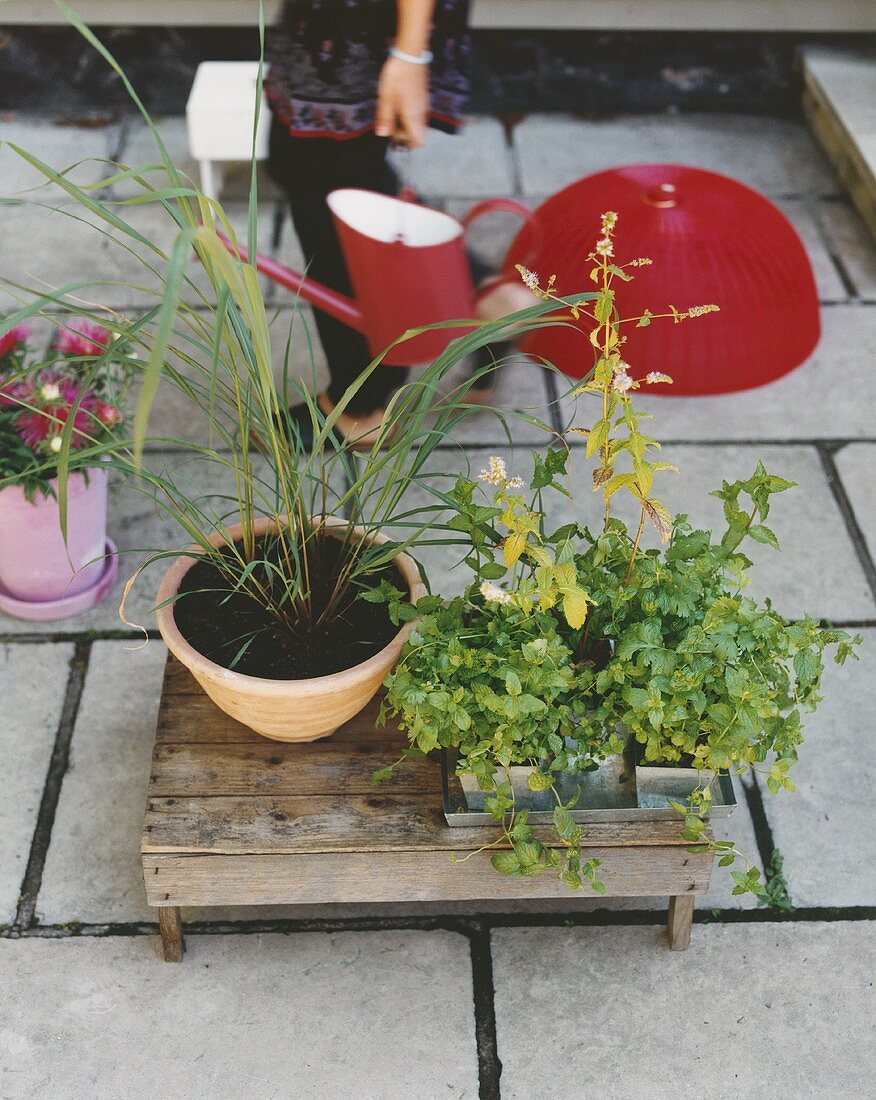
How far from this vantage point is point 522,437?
2586 mm

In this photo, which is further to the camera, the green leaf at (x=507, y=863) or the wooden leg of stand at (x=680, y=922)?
the wooden leg of stand at (x=680, y=922)

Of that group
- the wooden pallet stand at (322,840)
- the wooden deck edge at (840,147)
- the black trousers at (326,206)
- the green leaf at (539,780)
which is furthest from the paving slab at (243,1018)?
the wooden deck edge at (840,147)

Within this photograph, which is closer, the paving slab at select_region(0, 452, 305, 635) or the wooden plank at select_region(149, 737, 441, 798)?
the wooden plank at select_region(149, 737, 441, 798)

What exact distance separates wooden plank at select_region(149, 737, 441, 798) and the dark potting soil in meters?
0.13

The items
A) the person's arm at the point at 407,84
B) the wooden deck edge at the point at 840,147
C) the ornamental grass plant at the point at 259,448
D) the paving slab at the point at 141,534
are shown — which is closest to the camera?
the ornamental grass plant at the point at 259,448

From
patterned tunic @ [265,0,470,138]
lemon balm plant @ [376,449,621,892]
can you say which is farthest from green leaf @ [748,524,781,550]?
patterned tunic @ [265,0,470,138]

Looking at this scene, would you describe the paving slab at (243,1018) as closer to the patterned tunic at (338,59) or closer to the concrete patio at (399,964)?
the concrete patio at (399,964)

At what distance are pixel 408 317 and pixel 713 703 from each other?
109cm

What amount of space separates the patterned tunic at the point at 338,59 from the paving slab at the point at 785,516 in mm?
792

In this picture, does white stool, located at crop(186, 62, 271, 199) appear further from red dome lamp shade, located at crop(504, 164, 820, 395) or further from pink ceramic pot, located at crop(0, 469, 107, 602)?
pink ceramic pot, located at crop(0, 469, 107, 602)

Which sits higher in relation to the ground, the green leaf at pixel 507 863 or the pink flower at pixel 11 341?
the pink flower at pixel 11 341

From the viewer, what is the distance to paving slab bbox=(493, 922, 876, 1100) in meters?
1.61

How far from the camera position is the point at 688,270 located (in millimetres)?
2451

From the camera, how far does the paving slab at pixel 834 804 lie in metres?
1.83
